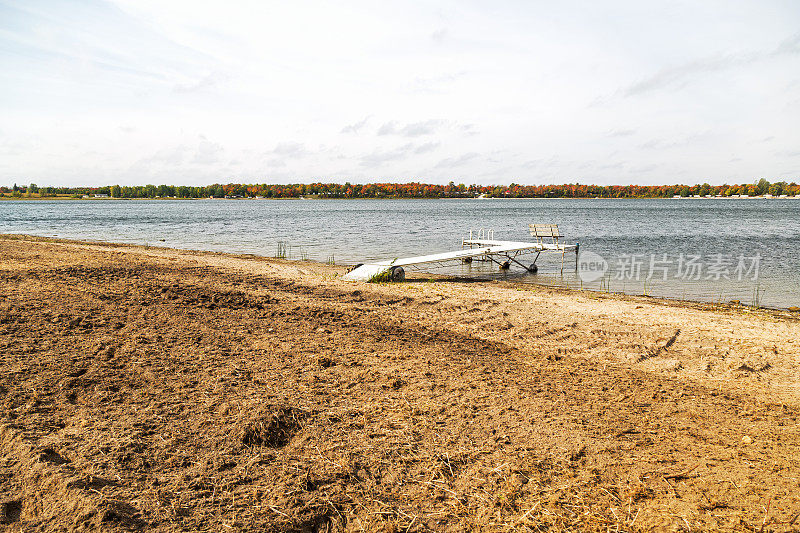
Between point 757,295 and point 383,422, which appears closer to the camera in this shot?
point 383,422

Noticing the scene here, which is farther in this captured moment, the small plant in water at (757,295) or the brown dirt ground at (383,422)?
the small plant in water at (757,295)

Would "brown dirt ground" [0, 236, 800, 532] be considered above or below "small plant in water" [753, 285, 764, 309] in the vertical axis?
above

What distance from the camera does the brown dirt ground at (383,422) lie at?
3168 millimetres

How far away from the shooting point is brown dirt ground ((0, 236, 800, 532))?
10.4 ft

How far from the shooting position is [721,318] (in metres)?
10.1

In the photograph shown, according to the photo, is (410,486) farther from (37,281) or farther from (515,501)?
(37,281)

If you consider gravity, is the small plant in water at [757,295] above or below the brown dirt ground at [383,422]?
below

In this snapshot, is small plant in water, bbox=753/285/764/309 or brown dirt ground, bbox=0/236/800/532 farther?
small plant in water, bbox=753/285/764/309

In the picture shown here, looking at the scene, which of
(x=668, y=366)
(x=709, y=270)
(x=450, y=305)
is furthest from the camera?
(x=709, y=270)

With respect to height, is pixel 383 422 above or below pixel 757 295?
Answer: above

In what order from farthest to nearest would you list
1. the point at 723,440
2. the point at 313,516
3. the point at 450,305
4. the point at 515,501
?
1. the point at 450,305
2. the point at 723,440
3. the point at 515,501
4. the point at 313,516

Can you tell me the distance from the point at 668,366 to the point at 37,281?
1226 cm

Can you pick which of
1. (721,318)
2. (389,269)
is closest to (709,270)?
(721,318)

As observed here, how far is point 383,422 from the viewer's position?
441cm
